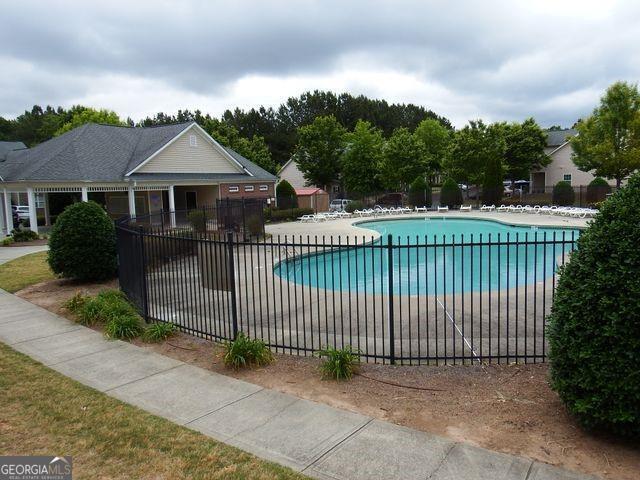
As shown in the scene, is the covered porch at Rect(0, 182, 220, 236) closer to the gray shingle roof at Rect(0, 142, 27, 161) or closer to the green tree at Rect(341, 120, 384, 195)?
the gray shingle roof at Rect(0, 142, 27, 161)

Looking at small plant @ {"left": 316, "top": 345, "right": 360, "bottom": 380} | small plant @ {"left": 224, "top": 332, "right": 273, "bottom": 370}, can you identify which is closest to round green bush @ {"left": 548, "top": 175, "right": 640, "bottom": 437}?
small plant @ {"left": 316, "top": 345, "right": 360, "bottom": 380}

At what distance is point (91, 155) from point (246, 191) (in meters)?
10.6

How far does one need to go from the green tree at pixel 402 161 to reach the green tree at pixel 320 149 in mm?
6789

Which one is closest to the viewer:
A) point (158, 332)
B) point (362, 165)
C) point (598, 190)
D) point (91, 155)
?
point (158, 332)

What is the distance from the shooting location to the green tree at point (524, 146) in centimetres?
4791

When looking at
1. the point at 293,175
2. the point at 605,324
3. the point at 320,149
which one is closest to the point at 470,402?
the point at 605,324

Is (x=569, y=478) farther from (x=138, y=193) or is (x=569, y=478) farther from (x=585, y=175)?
(x=585, y=175)

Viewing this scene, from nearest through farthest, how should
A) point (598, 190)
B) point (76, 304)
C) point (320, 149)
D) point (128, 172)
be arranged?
point (76, 304) → point (128, 172) → point (598, 190) → point (320, 149)

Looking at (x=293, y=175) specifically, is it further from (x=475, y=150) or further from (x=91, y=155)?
(x=91, y=155)

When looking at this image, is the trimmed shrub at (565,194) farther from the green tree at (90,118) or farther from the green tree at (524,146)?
the green tree at (90,118)

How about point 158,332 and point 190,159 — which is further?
point 190,159

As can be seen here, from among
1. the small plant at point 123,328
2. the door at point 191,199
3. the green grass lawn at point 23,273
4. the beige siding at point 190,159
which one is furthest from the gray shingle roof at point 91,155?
the small plant at point 123,328

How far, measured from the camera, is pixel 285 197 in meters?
37.1

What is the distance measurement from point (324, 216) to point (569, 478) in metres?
→ 30.6
